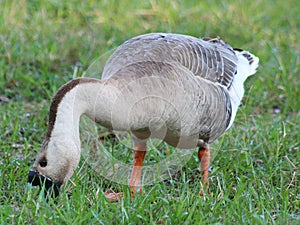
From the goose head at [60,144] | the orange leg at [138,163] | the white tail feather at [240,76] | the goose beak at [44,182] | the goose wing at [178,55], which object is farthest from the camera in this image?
the white tail feather at [240,76]

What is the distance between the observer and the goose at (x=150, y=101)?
3539mm

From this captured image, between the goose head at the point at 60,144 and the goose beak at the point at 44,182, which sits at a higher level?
the goose head at the point at 60,144

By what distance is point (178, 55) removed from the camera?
4.46 metres

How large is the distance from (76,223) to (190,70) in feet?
4.71

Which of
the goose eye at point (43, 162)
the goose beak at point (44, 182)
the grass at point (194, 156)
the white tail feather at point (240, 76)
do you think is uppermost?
the goose eye at point (43, 162)

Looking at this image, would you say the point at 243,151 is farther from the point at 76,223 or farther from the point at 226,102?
the point at 76,223

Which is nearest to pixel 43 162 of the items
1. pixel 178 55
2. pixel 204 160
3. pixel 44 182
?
pixel 44 182

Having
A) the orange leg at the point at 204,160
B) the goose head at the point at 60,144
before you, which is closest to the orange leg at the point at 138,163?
the orange leg at the point at 204,160

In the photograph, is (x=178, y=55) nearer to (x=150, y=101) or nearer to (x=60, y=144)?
(x=150, y=101)

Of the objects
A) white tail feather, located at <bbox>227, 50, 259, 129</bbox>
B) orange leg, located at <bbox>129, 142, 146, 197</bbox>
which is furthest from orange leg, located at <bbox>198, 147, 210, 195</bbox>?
orange leg, located at <bbox>129, 142, 146, 197</bbox>

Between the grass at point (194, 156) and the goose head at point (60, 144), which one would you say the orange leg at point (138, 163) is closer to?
the grass at point (194, 156)

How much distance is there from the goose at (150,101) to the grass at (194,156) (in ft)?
0.97

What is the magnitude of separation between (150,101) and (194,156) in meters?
1.54

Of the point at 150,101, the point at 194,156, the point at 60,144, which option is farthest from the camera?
the point at 194,156
